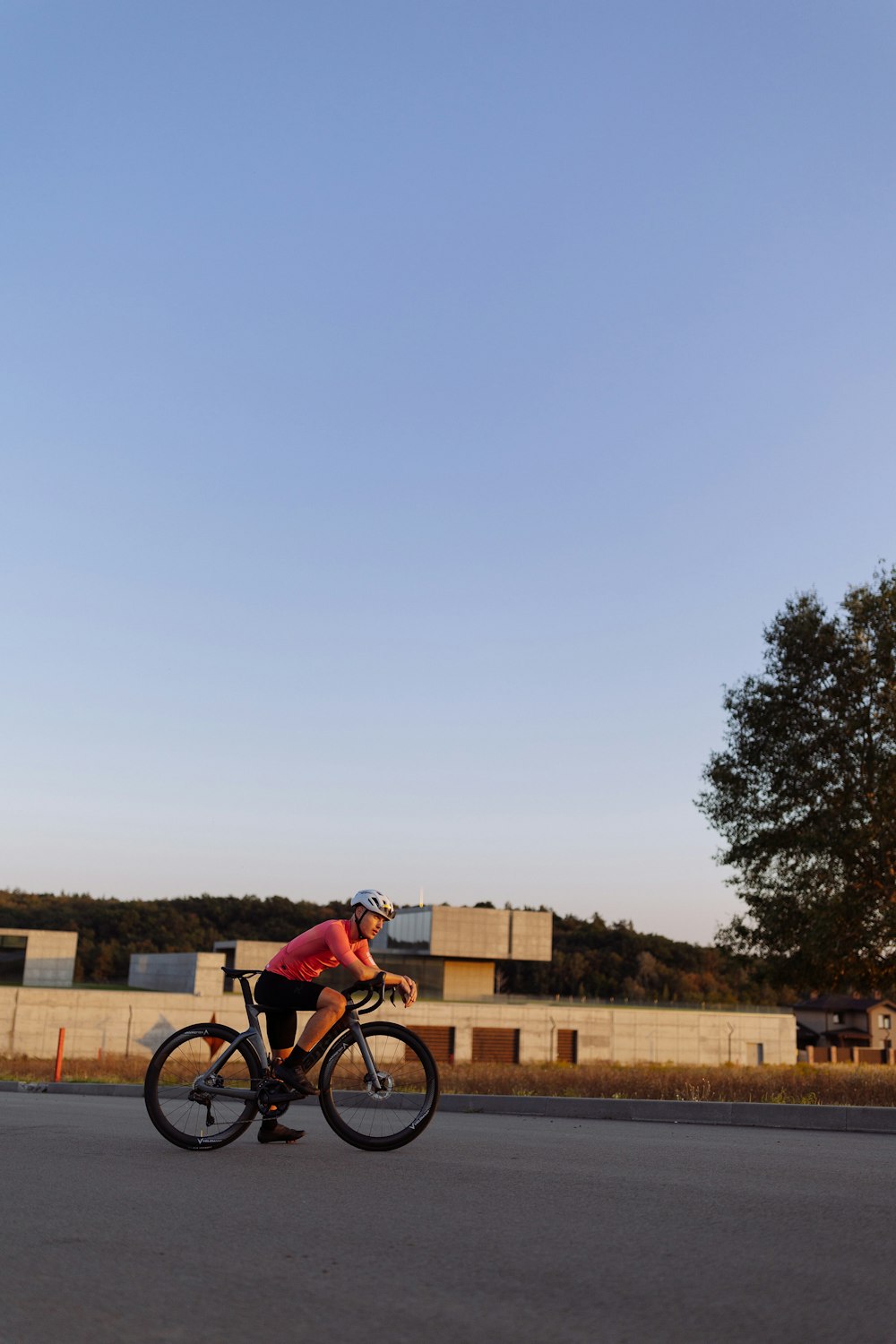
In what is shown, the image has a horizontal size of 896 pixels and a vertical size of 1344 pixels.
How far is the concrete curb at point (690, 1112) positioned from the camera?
11.6m

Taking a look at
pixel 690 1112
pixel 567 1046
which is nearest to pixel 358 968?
pixel 690 1112

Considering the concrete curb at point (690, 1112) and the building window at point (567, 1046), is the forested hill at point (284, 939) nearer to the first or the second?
the building window at point (567, 1046)

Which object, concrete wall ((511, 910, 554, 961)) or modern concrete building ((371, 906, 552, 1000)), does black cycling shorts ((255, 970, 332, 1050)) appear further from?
concrete wall ((511, 910, 554, 961))

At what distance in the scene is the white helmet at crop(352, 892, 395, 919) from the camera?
727cm

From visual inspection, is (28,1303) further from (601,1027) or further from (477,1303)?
(601,1027)

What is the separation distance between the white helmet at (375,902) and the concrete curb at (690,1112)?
6289mm

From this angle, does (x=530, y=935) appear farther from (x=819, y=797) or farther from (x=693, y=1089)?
(x=693, y=1089)

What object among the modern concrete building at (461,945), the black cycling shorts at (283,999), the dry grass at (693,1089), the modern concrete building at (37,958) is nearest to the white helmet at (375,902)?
the black cycling shorts at (283,999)

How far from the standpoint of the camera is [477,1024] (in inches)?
2660

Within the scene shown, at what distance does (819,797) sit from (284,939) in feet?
300

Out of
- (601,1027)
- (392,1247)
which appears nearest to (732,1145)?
(392,1247)

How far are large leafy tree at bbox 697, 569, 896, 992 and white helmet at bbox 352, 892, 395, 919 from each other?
22.5m

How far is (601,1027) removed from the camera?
69.7 metres

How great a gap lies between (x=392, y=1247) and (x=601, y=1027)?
68.3m
